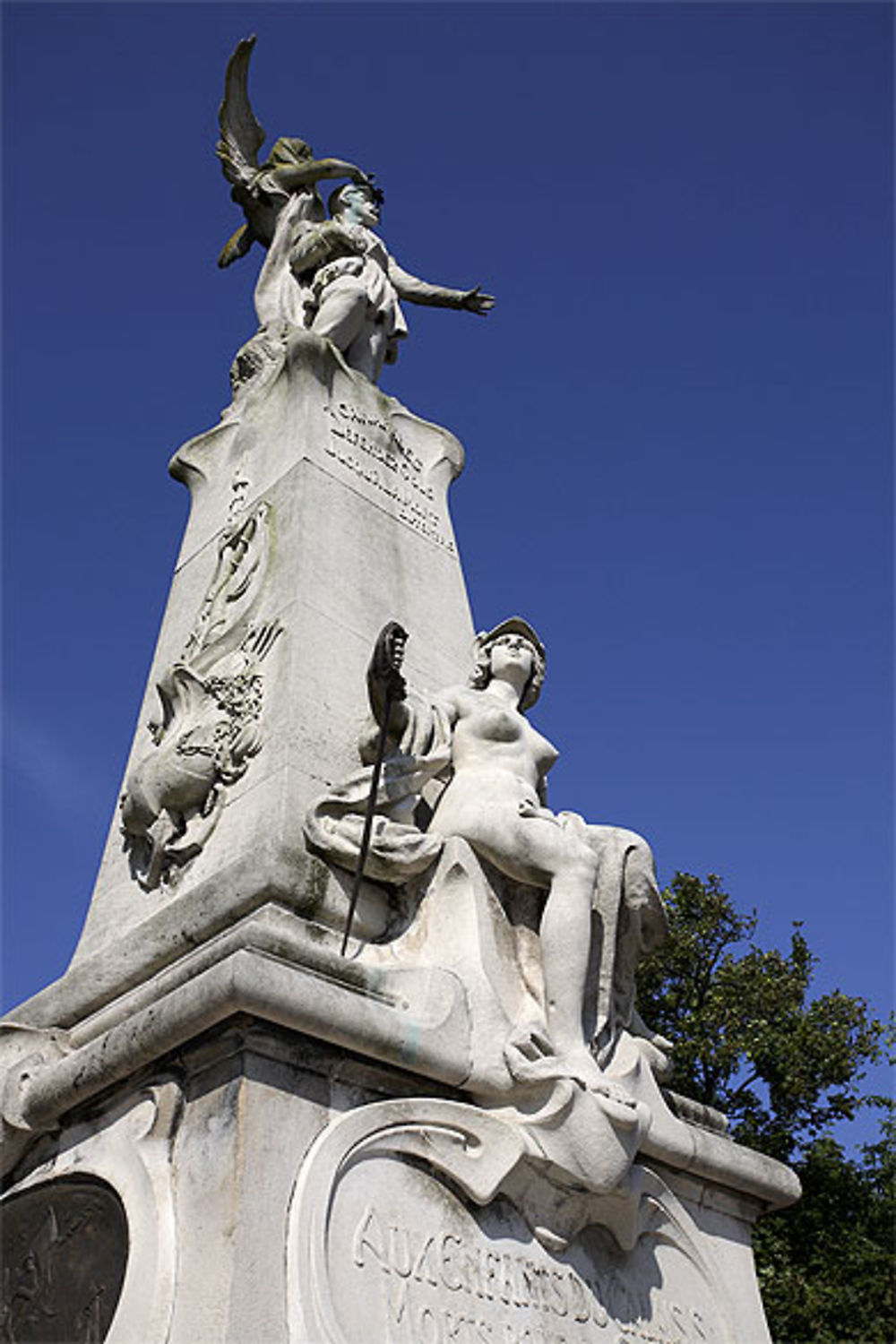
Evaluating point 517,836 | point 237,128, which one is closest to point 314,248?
point 237,128

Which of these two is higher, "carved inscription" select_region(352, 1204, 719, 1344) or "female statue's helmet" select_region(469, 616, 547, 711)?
"female statue's helmet" select_region(469, 616, 547, 711)

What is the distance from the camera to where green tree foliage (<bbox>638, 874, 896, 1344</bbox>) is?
14.1 meters

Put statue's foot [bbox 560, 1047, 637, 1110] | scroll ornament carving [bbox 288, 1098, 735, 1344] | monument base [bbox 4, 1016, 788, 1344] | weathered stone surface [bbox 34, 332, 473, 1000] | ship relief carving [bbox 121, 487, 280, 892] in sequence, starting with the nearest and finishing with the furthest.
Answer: monument base [bbox 4, 1016, 788, 1344] < scroll ornament carving [bbox 288, 1098, 735, 1344] < statue's foot [bbox 560, 1047, 637, 1110] < weathered stone surface [bbox 34, 332, 473, 1000] < ship relief carving [bbox 121, 487, 280, 892]

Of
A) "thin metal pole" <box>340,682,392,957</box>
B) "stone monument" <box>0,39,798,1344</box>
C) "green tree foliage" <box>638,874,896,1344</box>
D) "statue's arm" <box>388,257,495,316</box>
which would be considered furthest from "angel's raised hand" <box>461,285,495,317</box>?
"green tree foliage" <box>638,874,896,1344</box>

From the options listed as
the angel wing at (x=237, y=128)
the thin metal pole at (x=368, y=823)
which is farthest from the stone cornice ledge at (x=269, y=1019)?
the angel wing at (x=237, y=128)

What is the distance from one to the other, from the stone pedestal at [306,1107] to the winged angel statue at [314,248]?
8.56ft

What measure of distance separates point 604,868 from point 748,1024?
38.3 ft

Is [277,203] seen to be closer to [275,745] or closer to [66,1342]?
[275,745]

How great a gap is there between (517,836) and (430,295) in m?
5.70

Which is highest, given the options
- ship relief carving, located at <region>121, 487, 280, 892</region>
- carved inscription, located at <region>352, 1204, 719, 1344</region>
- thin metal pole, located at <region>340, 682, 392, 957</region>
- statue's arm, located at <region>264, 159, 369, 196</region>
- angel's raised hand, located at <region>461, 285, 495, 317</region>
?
statue's arm, located at <region>264, 159, 369, 196</region>

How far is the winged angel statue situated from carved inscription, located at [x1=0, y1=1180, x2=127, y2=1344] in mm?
5641

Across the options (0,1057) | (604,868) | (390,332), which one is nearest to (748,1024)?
(390,332)

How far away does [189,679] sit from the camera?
21.1 ft

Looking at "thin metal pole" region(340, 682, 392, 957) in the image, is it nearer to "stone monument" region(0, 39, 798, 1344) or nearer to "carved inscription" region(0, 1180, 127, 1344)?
"stone monument" region(0, 39, 798, 1344)
